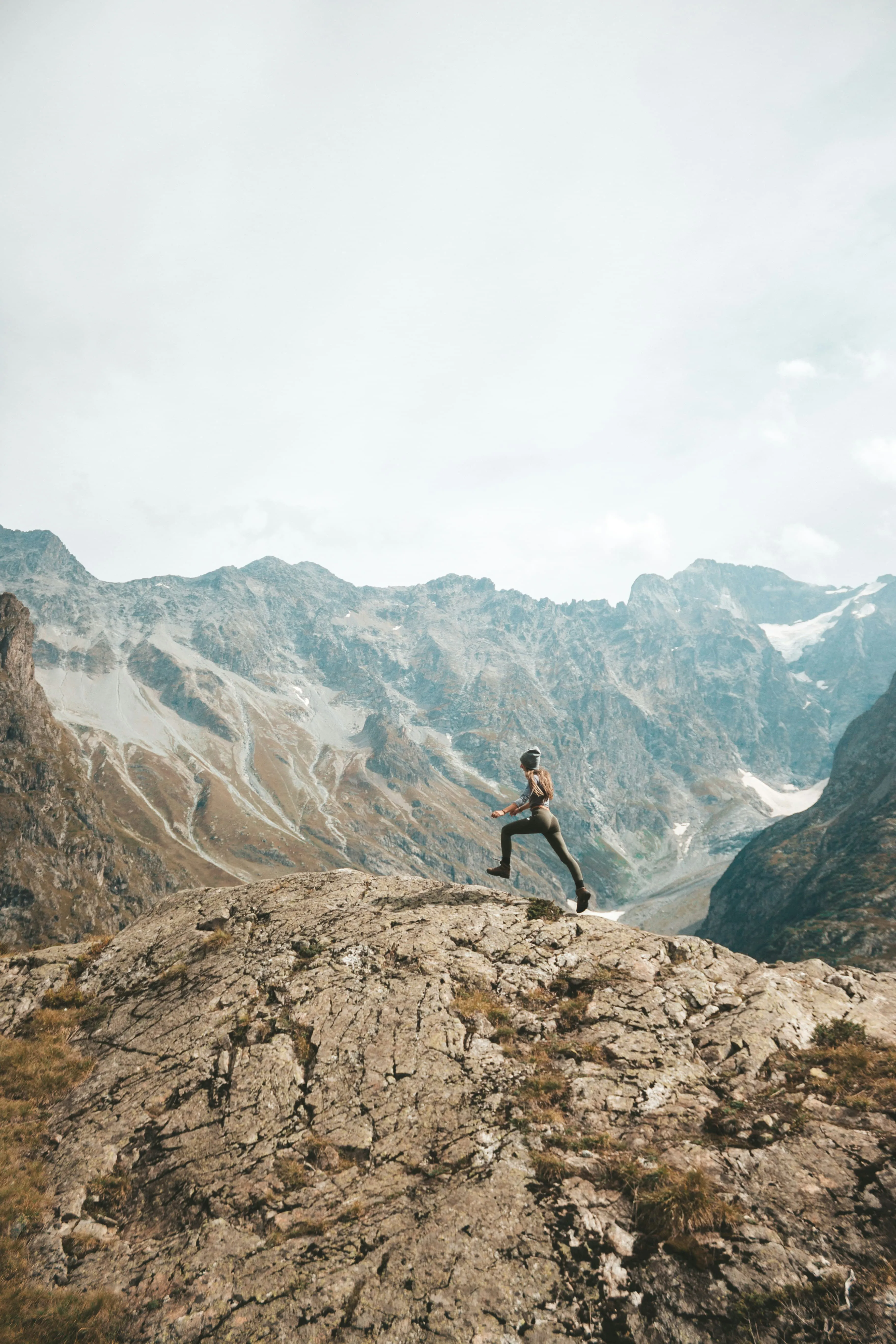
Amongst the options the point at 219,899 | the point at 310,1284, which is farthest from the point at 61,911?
the point at 310,1284

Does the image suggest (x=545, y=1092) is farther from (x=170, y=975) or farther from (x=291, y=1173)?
(x=170, y=975)

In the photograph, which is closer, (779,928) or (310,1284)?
(310,1284)

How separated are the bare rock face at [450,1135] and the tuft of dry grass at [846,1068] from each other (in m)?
0.36

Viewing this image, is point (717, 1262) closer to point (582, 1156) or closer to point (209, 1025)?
point (582, 1156)

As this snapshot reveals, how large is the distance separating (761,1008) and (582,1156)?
6547mm

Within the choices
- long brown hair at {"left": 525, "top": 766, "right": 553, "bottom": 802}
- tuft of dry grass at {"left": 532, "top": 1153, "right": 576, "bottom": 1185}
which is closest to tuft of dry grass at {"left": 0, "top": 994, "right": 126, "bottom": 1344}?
tuft of dry grass at {"left": 532, "top": 1153, "right": 576, "bottom": 1185}

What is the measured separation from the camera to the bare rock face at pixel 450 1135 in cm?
823

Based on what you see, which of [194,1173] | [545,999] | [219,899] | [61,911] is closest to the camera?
[194,1173]

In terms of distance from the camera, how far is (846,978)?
16359mm

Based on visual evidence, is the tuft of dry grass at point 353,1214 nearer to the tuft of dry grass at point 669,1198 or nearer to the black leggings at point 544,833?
the tuft of dry grass at point 669,1198

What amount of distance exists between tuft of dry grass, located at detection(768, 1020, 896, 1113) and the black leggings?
6.16m

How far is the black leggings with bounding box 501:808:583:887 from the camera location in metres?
17.5

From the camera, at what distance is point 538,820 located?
17531 mm

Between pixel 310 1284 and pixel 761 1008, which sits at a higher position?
pixel 761 1008
